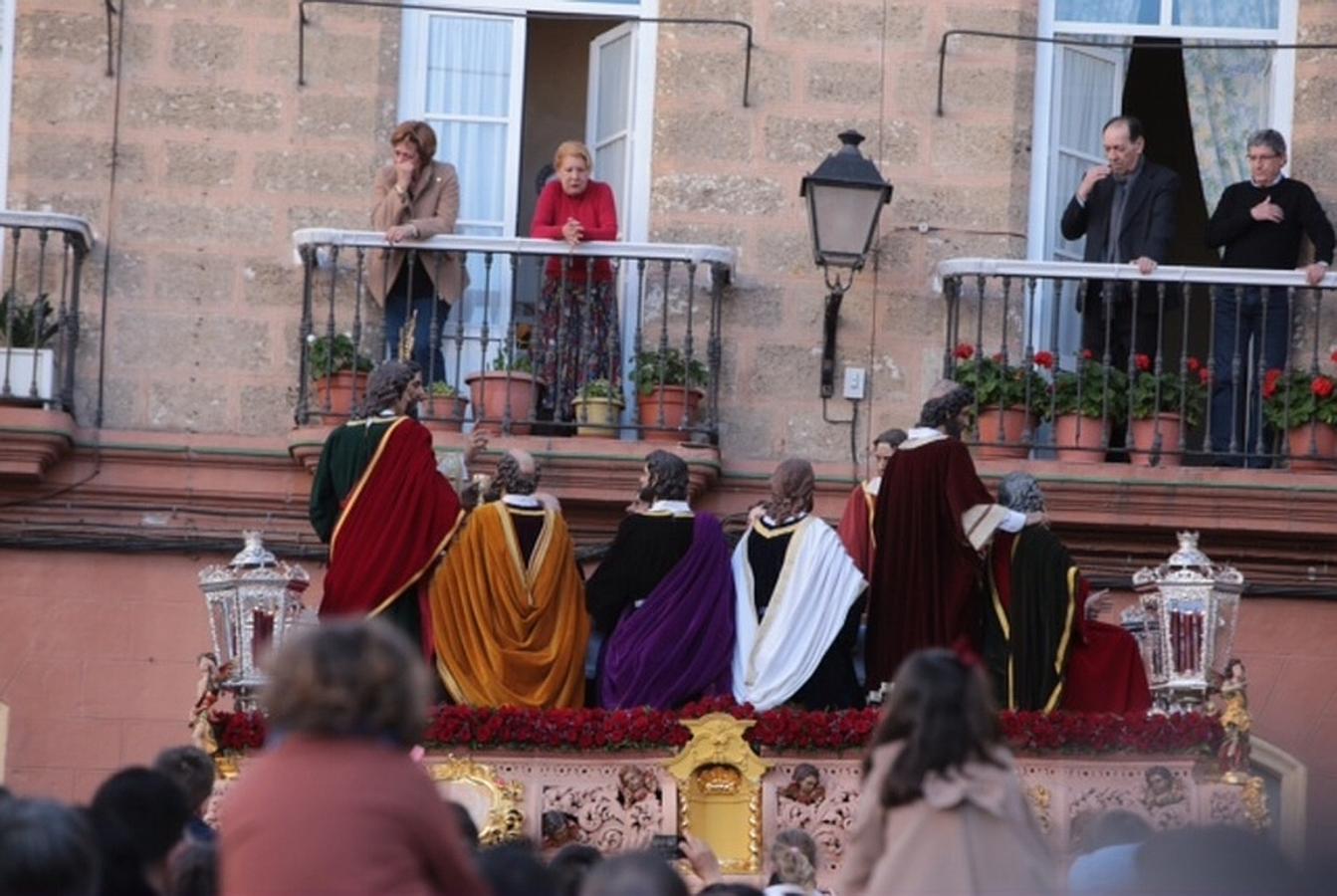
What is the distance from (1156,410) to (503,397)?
3063 millimetres

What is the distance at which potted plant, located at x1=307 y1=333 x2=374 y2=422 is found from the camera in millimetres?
15367

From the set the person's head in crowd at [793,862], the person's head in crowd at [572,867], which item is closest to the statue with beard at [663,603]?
the person's head in crowd at [793,862]

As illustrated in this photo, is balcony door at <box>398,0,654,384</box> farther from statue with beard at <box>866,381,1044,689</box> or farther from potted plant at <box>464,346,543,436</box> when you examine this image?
statue with beard at <box>866,381,1044,689</box>

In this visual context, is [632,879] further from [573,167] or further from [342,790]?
[573,167]

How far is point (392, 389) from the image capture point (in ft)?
45.8

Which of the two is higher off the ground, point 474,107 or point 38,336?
point 474,107

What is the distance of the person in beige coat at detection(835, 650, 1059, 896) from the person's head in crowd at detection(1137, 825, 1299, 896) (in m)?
0.27

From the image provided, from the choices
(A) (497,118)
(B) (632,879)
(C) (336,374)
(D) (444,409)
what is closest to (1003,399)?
(D) (444,409)

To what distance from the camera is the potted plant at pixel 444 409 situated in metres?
15.4

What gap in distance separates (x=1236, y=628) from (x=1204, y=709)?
5.36ft

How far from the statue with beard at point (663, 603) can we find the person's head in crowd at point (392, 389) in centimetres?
105

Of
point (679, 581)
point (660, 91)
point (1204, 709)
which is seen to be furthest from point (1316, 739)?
point (660, 91)

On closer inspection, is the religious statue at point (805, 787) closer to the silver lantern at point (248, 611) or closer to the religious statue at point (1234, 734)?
the religious statue at point (1234, 734)

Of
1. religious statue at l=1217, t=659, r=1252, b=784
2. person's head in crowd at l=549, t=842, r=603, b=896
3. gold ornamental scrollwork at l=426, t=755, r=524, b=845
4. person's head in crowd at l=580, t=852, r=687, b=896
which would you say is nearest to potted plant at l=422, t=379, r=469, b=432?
gold ornamental scrollwork at l=426, t=755, r=524, b=845
